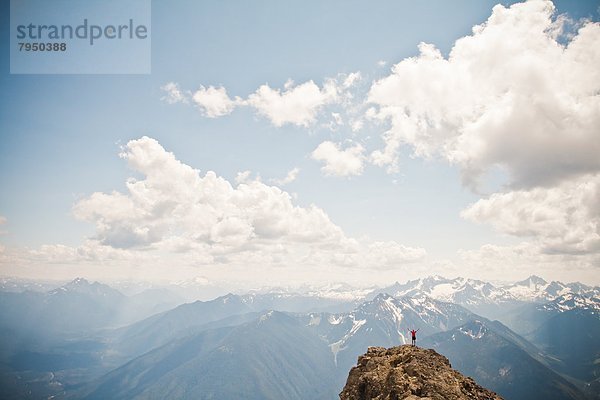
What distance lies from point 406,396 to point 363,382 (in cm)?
835

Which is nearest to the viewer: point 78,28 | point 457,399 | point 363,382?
point 457,399

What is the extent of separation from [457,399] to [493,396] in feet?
22.0

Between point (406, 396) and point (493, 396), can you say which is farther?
point (493, 396)

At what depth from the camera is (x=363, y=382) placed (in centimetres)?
4009

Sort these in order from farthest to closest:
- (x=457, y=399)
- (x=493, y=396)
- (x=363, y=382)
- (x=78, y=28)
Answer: (x=78, y=28) < (x=363, y=382) < (x=493, y=396) < (x=457, y=399)

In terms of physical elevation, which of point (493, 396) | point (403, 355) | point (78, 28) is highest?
point (78, 28)

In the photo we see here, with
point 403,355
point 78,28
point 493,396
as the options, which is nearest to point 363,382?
point 403,355

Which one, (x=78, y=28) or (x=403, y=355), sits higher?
(x=78, y=28)

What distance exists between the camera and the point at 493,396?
35.9 m

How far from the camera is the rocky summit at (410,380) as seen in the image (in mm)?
33594

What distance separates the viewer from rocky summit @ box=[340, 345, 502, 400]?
110 feet

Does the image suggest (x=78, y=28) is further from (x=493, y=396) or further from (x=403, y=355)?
(x=493, y=396)

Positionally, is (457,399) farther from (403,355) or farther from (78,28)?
(78,28)

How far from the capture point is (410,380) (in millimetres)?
34969
